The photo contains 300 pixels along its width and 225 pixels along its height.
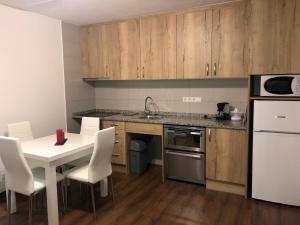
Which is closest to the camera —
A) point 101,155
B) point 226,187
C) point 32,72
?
point 101,155

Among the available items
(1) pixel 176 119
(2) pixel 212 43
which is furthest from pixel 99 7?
(1) pixel 176 119

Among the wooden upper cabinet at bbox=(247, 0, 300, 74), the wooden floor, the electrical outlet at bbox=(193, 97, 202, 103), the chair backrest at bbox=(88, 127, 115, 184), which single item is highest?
the wooden upper cabinet at bbox=(247, 0, 300, 74)

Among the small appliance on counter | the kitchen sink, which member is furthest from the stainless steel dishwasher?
the small appliance on counter

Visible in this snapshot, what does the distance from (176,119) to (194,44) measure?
1083 mm

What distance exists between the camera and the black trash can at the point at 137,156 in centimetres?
374

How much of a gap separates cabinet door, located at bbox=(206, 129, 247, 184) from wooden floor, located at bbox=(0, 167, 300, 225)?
24cm

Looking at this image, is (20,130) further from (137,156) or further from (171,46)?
(171,46)

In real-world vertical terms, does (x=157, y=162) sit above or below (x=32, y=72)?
below

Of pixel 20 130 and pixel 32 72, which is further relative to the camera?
pixel 32 72

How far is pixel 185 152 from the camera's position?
3371 millimetres

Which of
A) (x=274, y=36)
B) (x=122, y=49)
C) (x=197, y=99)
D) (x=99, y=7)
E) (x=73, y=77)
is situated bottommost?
(x=197, y=99)

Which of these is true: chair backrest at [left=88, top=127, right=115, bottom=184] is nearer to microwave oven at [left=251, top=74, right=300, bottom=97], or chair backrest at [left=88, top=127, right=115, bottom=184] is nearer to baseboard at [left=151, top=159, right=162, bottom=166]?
baseboard at [left=151, top=159, right=162, bottom=166]

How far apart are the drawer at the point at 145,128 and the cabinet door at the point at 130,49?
762 mm

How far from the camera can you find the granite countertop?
3.15 m
